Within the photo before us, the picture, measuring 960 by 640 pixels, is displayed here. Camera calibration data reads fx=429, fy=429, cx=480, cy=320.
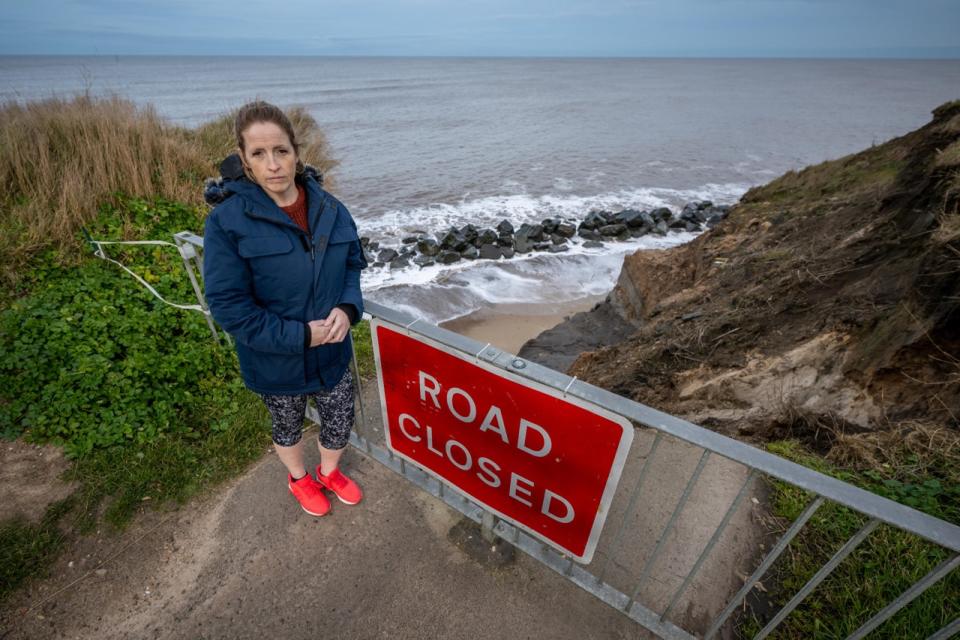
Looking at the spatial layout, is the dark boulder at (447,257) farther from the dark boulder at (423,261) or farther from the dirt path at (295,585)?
the dirt path at (295,585)

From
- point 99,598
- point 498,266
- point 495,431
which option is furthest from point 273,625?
point 498,266

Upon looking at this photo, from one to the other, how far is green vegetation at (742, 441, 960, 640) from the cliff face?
0.57m

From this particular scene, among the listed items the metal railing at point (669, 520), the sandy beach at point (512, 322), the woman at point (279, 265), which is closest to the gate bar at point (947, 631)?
the metal railing at point (669, 520)

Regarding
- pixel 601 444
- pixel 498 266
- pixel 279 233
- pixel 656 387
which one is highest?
pixel 279 233

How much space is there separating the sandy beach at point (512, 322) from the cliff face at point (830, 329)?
328 centimetres

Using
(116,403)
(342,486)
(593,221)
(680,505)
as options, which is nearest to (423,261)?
(593,221)

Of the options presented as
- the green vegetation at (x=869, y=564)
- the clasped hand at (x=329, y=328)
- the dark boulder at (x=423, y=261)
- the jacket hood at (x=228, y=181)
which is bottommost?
the dark boulder at (x=423, y=261)

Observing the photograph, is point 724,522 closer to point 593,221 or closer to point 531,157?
point 593,221

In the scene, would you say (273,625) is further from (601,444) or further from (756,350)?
(756,350)

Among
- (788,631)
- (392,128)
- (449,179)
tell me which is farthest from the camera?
(392,128)

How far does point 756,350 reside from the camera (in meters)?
4.10

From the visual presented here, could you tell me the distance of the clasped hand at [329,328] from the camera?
2.16 meters

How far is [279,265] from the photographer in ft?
6.78

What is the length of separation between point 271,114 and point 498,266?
1106 cm
